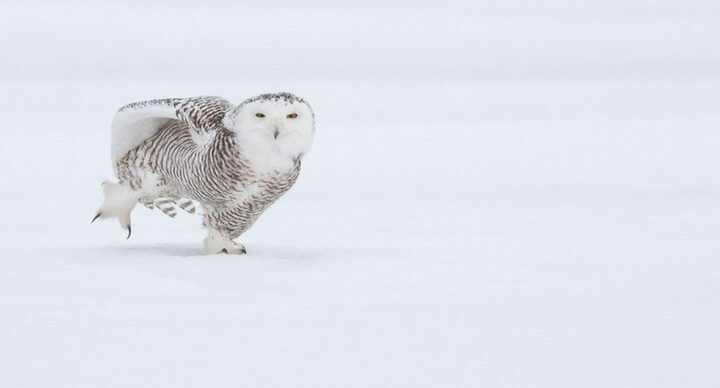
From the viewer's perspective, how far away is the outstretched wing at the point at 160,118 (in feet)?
14.1

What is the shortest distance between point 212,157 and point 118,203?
740mm

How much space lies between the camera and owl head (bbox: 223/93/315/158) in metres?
4.01

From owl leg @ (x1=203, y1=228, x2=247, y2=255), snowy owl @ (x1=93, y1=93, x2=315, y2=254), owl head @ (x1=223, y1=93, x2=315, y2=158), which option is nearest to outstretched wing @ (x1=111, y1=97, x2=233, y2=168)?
snowy owl @ (x1=93, y1=93, x2=315, y2=254)

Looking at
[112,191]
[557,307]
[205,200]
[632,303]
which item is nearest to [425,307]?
[557,307]

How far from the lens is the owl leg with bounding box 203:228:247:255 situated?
14.7ft

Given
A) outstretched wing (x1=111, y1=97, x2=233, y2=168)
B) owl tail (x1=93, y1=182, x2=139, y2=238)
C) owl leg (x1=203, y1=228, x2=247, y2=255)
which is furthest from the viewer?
owl tail (x1=93, y1=182, x2=139, y2=238)

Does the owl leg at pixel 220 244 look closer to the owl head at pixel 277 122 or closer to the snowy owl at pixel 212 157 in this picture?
the snowy owl at pixel 212 157

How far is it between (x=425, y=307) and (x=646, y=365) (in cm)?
80

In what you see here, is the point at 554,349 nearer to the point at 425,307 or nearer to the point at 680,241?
the point at 425,307

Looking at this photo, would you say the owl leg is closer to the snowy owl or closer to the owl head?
the snowy owl

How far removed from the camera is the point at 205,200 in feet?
14.4

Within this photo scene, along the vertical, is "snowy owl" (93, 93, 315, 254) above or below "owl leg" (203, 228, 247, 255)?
above

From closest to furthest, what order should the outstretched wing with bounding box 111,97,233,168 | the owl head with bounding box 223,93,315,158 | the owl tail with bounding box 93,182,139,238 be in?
1. the owl head with bounding box 223,93,315,158
2. the outstretched wing with bounding box 111,97,233,168
3. the owl tail with bounding box 93,182,139,238

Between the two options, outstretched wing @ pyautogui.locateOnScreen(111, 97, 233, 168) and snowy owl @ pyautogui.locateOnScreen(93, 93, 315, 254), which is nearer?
snowy owl @ pyautogui.locateOnScreen(93, 93, 315, 254)
